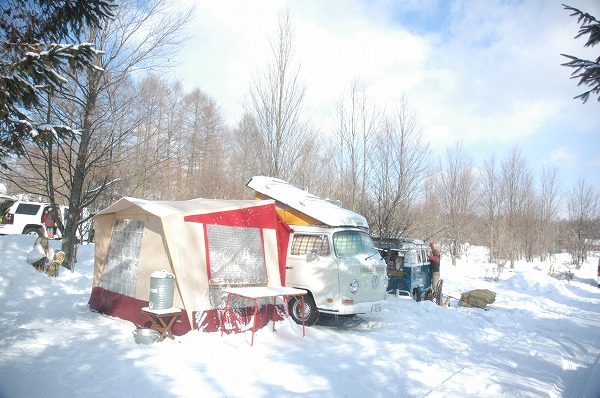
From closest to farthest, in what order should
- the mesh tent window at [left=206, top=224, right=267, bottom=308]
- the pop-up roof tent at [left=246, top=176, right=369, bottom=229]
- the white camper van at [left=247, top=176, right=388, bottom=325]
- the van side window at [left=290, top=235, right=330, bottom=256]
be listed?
the mesh tent window at [left=206, top=224, right=267, bottom=308]
the white camper van at [left=247, top=176, right=388, bottom=325]
the van side window at [left=290, top=235, right=330, bottom=256]
the pop-up roof tent at [left=246, top=176, right=369, bottom=229]

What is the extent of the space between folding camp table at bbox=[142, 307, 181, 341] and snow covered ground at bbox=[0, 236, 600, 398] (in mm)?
182

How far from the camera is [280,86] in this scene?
15.6 meters

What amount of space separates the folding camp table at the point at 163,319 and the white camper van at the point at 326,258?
123 inches

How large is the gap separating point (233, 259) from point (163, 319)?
6.02ft

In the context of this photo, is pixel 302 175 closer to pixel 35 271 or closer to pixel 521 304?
pixel 521 304

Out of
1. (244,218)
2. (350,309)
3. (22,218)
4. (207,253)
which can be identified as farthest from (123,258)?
(22,218)

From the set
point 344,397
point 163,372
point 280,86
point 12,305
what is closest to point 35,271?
point 12,305

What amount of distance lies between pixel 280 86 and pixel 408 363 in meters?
11.7

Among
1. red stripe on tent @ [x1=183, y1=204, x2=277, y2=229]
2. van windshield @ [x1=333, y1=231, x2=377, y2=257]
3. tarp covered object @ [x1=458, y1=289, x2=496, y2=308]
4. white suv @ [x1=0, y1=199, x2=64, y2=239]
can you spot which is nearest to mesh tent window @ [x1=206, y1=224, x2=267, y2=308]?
red stripe on tent @ [x1=183, y1=204, x2=277, y2=229]

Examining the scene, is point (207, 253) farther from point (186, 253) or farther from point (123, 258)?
point (123, 258)

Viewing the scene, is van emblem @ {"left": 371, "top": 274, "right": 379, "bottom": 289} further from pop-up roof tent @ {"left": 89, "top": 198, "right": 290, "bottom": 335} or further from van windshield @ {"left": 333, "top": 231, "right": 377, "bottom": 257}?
pop-up roof tent @ {"left": 89, "top": 198, "right": 290, "bottom": 335}

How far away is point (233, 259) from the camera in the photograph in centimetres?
829

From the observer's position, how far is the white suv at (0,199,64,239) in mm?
17891

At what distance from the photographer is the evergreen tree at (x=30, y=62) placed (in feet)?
14.9
